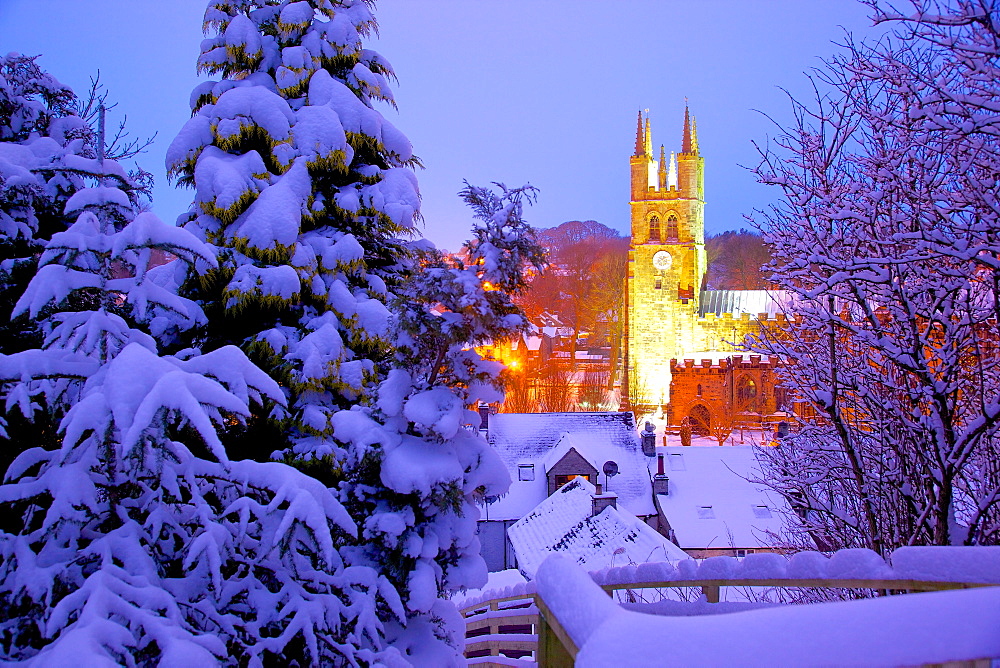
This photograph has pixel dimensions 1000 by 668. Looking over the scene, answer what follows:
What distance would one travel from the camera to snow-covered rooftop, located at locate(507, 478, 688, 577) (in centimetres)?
1265

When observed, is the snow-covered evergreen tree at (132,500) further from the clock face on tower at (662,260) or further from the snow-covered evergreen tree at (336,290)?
the clock face on tower at (662,260)


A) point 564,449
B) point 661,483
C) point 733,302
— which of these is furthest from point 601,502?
point 733,302

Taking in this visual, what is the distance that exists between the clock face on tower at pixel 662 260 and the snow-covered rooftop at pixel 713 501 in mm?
21202

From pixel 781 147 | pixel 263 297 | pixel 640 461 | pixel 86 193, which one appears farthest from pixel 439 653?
pixel 640 461

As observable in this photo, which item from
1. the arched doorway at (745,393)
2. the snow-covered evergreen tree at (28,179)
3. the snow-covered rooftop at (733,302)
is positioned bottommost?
the arched doorway at (745,393)

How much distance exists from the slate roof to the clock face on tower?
2039cm

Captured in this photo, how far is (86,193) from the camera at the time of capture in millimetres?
3424

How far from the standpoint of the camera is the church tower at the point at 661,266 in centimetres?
4041

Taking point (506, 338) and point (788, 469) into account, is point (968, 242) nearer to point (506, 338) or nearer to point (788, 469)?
point (788, 469)

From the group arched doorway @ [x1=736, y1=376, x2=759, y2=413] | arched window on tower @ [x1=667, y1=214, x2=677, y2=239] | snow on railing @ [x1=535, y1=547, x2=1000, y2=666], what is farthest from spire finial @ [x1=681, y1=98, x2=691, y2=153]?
snow on railing @ [x1=535, y1=547, x2=1000, y2=666]

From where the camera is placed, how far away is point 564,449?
2034 centimetres

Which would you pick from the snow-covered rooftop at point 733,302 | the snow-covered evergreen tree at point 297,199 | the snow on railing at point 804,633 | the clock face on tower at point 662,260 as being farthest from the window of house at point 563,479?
the clock face on tower at point 662,260

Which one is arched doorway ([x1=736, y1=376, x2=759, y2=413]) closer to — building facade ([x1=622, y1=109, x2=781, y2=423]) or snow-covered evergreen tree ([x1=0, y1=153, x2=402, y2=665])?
building facade ([x1=622, y1=109, x2=781, y2=423])

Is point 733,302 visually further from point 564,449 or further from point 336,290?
point 336,290
